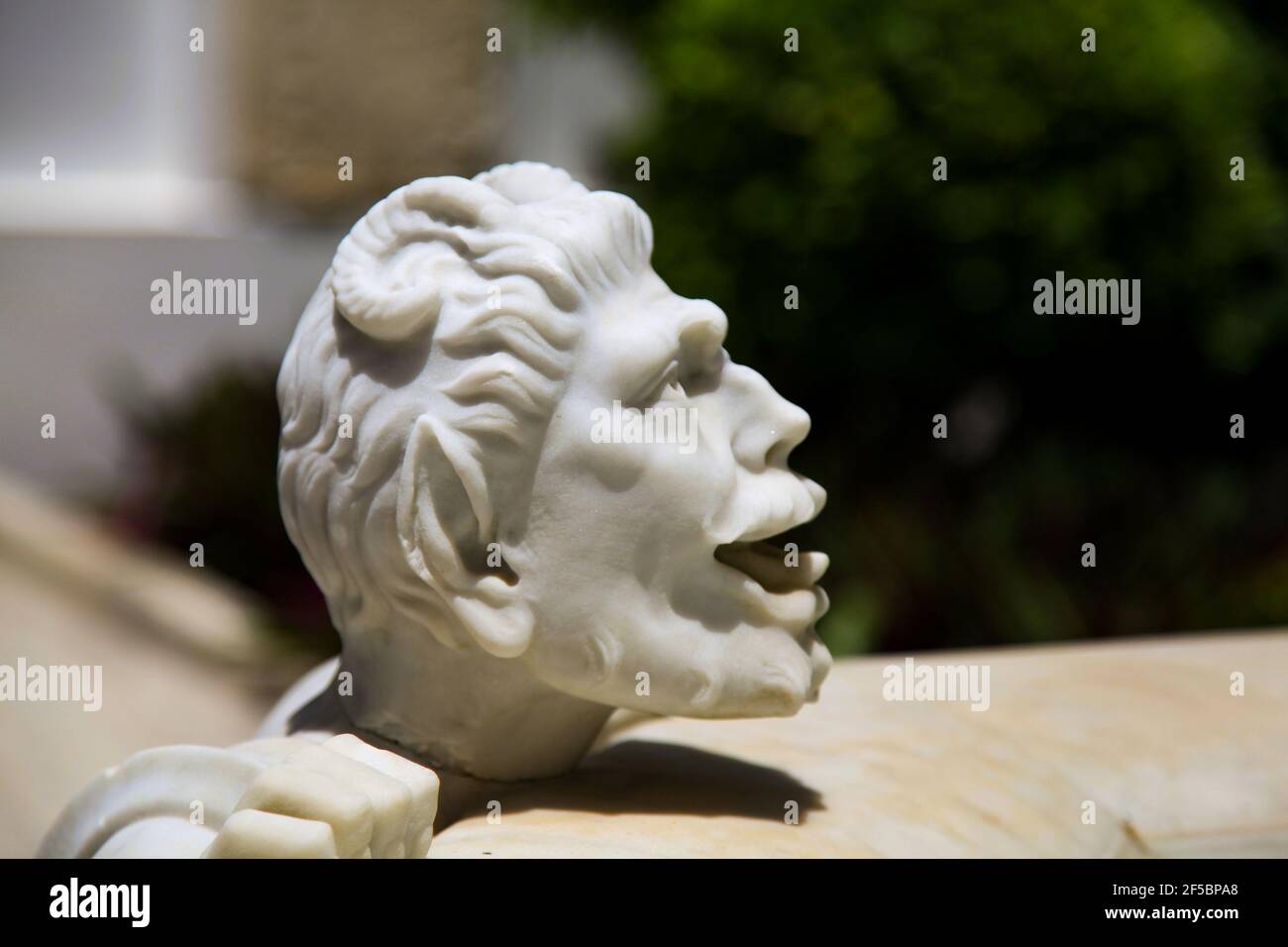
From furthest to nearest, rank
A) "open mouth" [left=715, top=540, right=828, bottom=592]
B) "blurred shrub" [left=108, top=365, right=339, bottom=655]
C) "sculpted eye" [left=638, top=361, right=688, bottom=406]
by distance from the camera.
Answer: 1. "blurred shrub" [left=108, top=365, right=339, bottom=655]
2. "open mouth" [left=715, top=540, right=828, bottom=592]
3. "sculpted eye" [left=638, top=361, right=688, bottom=406]

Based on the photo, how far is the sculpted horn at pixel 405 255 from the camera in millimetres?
2312

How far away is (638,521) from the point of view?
235cm

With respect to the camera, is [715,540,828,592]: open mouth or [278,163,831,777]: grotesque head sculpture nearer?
[278,163,831,777]: grotesque head sculpture

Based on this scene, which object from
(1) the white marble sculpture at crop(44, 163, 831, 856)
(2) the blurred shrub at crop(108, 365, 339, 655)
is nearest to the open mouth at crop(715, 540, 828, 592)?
(1) the white marble sculpture at crop(44, 163, 831, 856)

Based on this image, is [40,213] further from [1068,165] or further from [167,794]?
[167,794]

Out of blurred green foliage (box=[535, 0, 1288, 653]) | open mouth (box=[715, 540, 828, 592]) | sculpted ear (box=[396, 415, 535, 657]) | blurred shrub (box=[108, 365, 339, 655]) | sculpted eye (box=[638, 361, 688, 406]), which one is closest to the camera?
sculpted ear (box=[396, 415, 535, 657])

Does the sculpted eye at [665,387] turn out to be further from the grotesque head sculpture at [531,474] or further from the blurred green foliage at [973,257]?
the blurred green foliage at [973,257]

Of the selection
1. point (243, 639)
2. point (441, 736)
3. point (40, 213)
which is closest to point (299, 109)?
point (40, 213)

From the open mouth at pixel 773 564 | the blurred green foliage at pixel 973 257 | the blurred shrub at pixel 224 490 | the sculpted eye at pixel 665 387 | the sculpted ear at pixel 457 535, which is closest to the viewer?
the sculpted ear at pixel 457 535

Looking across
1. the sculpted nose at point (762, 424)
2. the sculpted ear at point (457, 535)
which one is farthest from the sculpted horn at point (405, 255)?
the sculpted nose at point (762, 424)

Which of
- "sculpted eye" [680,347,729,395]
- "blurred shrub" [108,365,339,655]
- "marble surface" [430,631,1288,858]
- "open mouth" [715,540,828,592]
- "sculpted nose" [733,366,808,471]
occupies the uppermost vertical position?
"blurred shrub" [108,365,339,655]

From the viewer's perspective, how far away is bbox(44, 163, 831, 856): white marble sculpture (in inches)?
90.7

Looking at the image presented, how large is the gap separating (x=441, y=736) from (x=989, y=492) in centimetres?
411

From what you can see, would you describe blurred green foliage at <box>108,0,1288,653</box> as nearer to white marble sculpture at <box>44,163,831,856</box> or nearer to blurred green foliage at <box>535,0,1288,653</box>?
blurred green foliage at <box>535,0,1288,653</box>
